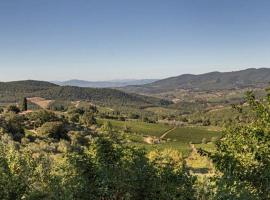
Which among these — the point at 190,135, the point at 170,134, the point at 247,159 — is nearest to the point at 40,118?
the point at 170,134

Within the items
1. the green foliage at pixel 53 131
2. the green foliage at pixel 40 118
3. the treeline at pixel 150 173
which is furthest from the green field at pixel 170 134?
the treeline at pixel 150 173

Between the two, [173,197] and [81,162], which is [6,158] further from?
[173,197]

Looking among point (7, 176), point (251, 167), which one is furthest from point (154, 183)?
point (7, 176)

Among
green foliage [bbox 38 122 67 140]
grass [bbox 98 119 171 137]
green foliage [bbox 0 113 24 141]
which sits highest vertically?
green foliage [bbox 0 113 24 141]

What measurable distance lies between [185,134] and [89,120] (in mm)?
46986

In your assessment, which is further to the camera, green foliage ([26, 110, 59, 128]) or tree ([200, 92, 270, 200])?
green foliage ([26, 110, 59, 128])

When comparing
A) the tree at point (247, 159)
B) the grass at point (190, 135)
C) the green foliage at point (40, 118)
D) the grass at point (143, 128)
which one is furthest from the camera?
the grass at point (143, 128)

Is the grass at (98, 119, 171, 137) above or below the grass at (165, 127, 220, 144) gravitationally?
above

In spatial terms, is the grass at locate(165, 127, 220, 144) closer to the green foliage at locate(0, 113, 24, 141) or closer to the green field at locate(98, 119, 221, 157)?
the green field at locate(98, 119, 221, 157)

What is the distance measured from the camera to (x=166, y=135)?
159 meters

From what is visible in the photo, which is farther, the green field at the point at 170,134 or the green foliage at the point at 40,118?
the green field at the point at 170,134

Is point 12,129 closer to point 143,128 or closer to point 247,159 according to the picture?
point 143,128

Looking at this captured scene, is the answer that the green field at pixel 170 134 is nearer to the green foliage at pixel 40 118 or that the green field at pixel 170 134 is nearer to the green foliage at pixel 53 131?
the green foliage at pixel 40 118

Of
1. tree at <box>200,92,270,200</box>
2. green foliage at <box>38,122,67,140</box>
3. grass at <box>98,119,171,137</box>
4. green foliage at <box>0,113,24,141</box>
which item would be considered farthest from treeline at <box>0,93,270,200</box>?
grass at <box>98,119,171,137</box>
